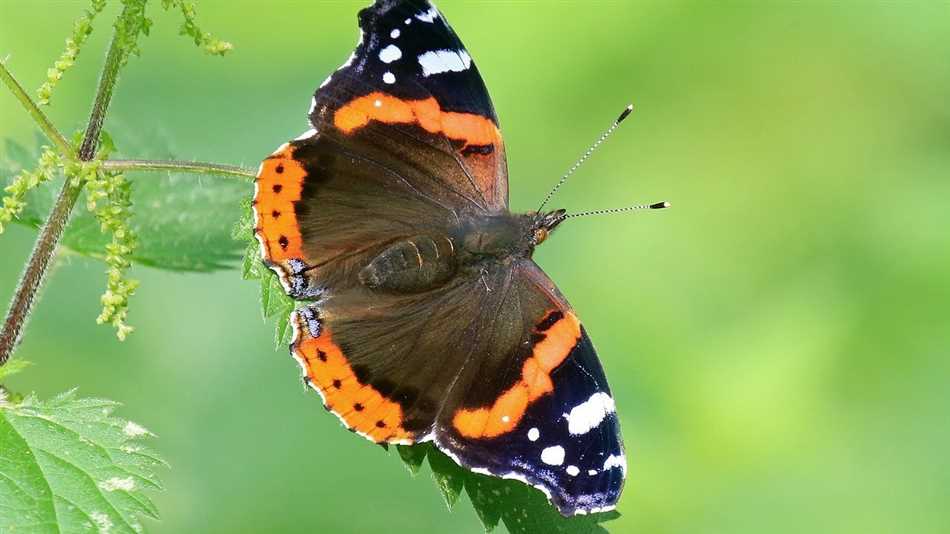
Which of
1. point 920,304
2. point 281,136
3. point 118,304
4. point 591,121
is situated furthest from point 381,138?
point 920,304

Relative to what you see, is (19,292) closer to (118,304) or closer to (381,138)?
(118,304)

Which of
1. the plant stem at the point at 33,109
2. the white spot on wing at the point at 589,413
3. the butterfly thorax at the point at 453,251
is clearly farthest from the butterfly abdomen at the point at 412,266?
the plant stem at the point at 33,109

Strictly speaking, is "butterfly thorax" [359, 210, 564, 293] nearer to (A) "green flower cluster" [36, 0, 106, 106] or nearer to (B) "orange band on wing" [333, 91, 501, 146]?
(B) "orange band on wing" [333, 91, 501, 146]

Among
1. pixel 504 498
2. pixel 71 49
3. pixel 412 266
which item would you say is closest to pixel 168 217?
pixel 412 266

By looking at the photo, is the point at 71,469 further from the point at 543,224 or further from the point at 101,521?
the point at 543,224

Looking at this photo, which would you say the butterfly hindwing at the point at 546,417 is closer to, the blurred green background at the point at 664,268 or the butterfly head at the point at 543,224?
the butterfly head at the point at 543,224

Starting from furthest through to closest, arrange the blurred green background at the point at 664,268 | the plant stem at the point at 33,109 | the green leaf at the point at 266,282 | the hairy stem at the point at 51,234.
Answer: the blurred green background at the point at 664,268 → the green leaf at the point at 266,282 → the hairy stem at the point at 51,234 → the plant stem at the point at 33,109
